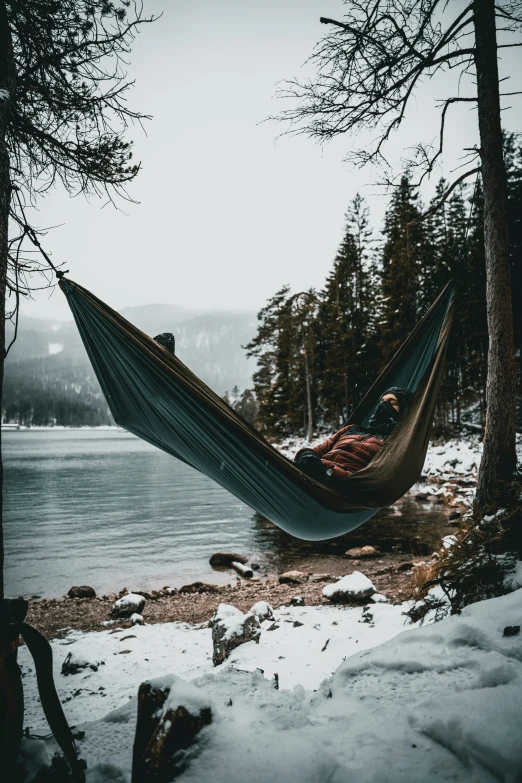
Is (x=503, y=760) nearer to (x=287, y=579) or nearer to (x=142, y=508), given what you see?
(x=287, y=579)

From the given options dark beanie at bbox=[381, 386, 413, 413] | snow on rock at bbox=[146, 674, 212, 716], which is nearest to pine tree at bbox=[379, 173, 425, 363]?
dark beanie at bbox=[381, 386, 413, 413]

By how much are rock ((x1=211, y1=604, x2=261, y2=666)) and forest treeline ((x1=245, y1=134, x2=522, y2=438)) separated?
7354 mm

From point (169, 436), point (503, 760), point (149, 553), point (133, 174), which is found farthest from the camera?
point (149, 553)

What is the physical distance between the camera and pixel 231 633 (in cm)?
306

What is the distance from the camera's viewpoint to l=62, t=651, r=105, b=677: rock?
115 inches

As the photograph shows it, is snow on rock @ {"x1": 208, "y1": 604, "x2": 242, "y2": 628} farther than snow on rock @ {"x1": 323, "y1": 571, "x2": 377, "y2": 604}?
No

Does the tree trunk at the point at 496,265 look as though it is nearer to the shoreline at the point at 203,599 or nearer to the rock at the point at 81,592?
the shoreline at the point at 203,599

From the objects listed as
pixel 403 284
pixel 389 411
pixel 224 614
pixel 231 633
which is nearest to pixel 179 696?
pixel 231 633

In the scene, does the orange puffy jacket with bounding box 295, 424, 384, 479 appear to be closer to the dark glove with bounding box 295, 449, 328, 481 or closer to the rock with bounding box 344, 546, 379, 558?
the dark glove with bounding box 295, 449, 328, 481

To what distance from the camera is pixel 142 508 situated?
1010 centimetres

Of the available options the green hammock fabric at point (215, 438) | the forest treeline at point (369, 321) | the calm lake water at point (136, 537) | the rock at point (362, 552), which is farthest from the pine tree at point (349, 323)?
the green hammock fabric at point (215, 438)

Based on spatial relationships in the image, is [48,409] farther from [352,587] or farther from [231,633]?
[231,633]

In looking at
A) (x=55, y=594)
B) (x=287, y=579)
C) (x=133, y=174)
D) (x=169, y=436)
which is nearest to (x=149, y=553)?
(x=55, y=594)

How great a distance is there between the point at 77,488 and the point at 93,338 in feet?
41.3
